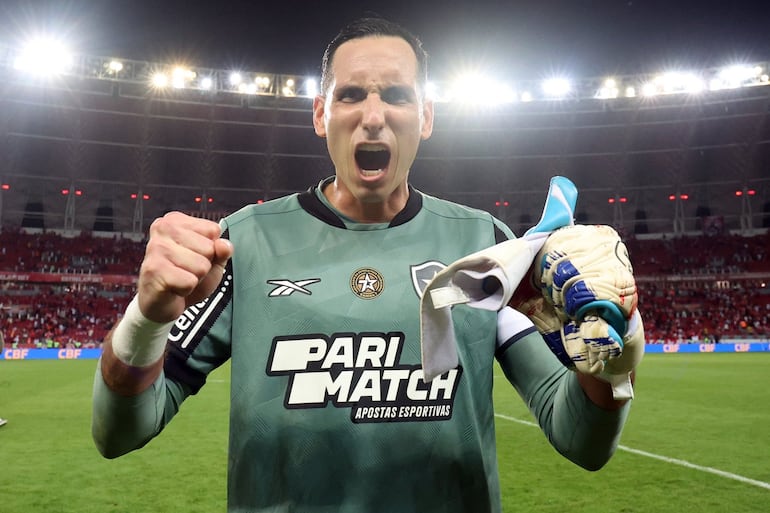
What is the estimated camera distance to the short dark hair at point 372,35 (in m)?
2.25

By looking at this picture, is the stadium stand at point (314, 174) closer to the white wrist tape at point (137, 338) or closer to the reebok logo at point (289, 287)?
the reebok logo at point (289, 287)

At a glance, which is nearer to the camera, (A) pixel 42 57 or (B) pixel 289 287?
(B) pixel 289 287

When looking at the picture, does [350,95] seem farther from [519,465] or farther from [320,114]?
[519,465]

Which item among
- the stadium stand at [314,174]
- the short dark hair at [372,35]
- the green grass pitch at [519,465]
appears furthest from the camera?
the stadium stand at [314,174]

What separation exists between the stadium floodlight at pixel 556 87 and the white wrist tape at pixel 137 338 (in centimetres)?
3648

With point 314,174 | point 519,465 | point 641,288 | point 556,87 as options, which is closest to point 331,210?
point 519,465

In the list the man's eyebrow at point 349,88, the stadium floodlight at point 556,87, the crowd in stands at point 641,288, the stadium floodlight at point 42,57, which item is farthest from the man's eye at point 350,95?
the stadium floodlight at point 556,87

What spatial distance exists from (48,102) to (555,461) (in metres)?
32.8

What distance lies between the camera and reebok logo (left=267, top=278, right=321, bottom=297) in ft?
6.92

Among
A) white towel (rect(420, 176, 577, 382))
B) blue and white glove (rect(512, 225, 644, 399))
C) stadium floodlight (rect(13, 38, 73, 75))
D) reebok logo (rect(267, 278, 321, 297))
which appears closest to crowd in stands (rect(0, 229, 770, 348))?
stadium floodlight (rect(13, 38, 73, 75))

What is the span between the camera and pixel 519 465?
283 inches

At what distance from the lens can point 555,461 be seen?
7.36 metres

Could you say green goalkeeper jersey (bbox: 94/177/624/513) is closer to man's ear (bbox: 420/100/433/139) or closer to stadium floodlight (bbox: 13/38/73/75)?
man's ear (bbox: 420/100/433/139)

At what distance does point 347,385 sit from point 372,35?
1.26 metres
